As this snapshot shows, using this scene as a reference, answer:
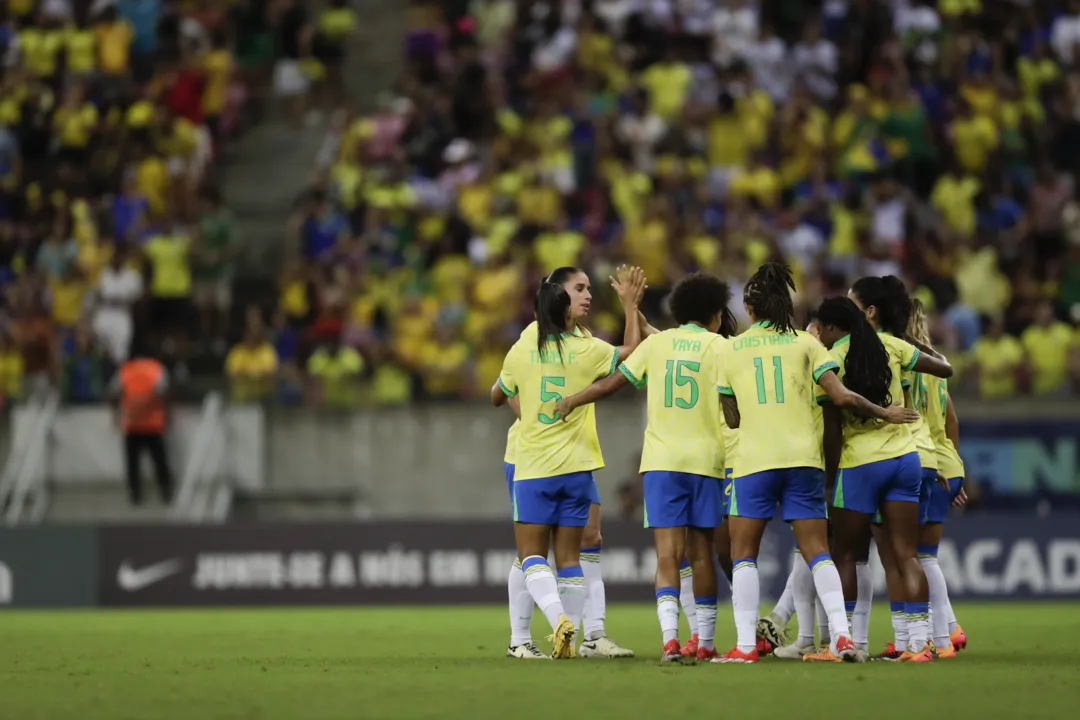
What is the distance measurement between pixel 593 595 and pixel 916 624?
217 centimetres

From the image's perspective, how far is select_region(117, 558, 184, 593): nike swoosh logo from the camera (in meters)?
21.7

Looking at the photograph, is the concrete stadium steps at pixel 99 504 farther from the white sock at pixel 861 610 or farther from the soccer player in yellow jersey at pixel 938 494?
the white sock at pixel 861 610

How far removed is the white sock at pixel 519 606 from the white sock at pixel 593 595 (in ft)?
1.28

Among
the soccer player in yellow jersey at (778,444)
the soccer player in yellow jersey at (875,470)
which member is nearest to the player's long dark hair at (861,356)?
the soccer player in yellow jersey at (875,470)

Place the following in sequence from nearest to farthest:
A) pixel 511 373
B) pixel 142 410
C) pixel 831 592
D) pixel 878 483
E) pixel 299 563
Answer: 1. pixel 831 592
2. pixel 878 483
3. pixel 511 373
4. pixel 299 563
5. pixel 142 410

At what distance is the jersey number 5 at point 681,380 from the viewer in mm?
11500

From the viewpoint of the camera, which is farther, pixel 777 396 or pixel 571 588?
pixel 571 588

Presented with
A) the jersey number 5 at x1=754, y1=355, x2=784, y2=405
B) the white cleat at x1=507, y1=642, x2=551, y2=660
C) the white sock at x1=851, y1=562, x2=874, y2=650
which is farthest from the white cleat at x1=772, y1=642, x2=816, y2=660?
the jersey number 5 at x1=754, y1=355, x2=784, y2=405

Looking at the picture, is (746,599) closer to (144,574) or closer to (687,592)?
(687,592)

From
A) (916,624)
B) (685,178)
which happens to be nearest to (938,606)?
(916,624)

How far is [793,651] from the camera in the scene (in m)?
11.8

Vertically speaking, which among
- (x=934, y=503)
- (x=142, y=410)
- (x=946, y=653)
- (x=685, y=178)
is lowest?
(x=946, y=653)

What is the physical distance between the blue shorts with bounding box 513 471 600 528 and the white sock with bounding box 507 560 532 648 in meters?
0.50

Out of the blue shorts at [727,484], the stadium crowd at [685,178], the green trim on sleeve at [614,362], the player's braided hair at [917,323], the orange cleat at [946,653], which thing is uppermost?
the stadium crowd at [685,178]
